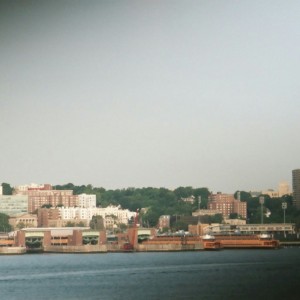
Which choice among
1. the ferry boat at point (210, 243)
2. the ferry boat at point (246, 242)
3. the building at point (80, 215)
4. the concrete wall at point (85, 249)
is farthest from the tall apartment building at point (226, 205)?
the concrete wall at point (85, 249)

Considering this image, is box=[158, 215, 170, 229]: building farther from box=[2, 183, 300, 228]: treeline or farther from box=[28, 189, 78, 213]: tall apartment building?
box=[28, 189, 78, 213]: tall apartment building

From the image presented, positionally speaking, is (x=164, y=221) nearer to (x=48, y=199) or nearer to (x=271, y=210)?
(x=271, y=210)

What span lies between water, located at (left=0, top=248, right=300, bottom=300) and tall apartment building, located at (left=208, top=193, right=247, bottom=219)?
20597 mm

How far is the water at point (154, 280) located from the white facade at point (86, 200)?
24.0 m

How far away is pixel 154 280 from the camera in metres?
14.0

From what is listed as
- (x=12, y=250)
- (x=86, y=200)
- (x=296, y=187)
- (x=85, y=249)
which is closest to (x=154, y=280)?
(x=85, y=249)

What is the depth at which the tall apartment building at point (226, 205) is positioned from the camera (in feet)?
130

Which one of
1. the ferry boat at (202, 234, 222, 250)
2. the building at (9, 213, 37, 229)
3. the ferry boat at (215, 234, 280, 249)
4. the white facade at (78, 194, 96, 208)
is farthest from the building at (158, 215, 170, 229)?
the ferry boat at (202, 234, 222, 250)

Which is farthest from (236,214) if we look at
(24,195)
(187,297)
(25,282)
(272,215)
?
(187,297)

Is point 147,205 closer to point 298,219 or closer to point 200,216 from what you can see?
point 200,216

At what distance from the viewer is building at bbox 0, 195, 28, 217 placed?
40.9m

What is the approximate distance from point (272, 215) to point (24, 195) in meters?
10.9

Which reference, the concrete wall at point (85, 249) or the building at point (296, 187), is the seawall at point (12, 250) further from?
the building at point (296, 187)

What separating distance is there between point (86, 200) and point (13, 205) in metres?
3.32
